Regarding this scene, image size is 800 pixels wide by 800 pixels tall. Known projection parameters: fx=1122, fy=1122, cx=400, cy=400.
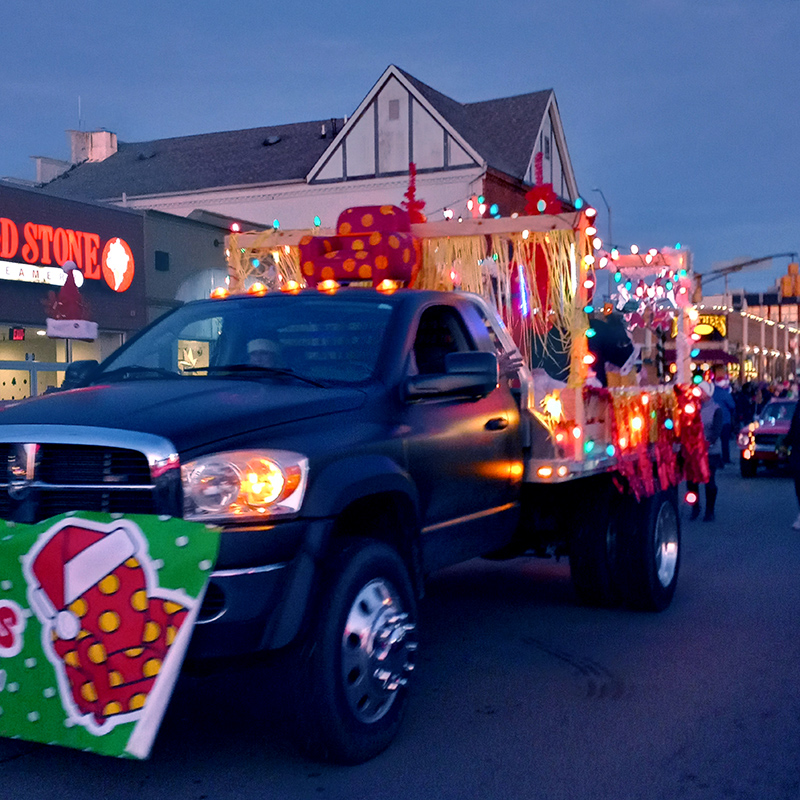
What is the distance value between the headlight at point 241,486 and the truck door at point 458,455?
0.95m

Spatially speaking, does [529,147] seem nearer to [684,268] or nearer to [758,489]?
[758,489]

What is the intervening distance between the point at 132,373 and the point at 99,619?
1669 millimetres

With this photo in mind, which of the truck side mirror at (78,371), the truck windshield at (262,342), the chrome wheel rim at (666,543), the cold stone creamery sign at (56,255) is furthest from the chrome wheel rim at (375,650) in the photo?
the cold stone creamery sign at (56,255)

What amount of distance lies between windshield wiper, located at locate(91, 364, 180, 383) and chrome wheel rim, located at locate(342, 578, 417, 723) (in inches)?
56.1

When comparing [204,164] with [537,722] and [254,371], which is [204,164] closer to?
[254,371]

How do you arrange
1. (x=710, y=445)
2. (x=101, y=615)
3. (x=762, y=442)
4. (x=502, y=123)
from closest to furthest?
1. (x=101, y=615)
2. (x=710, y=445)
3. (x=762, y=442)
4. (x=502, y=123)

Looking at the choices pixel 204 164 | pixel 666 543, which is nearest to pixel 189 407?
pixel 666 543

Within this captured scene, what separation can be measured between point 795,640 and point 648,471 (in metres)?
1.46

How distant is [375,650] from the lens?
15.1 feet

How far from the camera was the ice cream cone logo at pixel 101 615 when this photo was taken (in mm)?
3924

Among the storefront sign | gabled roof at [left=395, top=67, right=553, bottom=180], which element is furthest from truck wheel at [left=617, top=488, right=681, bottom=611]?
→ gabled roof at [left=395, top=67, right=553, bottom=180]

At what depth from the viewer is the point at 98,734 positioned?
4.00 meters

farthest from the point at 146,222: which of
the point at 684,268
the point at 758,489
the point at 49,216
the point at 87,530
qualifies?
the point at 87,530

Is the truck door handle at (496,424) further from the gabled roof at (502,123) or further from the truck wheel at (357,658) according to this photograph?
the gabled roof at (502,123)
